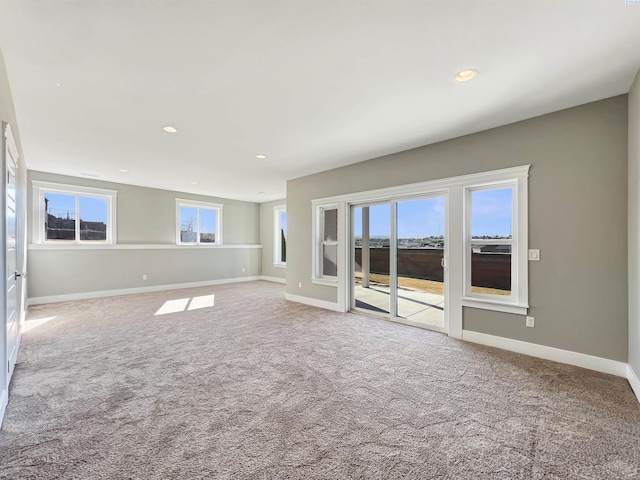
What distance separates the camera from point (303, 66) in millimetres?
2188

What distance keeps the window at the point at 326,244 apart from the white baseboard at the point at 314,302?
0.42 meters

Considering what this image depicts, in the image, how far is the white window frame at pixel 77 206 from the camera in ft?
18.0

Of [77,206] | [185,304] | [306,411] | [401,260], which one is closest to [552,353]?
[401,260]

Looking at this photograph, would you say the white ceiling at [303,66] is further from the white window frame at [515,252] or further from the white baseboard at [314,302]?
the white baseboard at [314,302]

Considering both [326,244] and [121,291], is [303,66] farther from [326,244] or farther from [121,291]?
[121,291]

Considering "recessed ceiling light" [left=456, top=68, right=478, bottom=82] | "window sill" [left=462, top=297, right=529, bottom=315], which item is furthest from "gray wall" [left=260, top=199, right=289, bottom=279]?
"recessed ceiling light" [left=456, top=68, right=478, bottom=82]

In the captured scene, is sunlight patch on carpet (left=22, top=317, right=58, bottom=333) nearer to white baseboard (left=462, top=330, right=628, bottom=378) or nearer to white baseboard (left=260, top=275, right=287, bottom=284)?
white baseboard (left=260, top=275, right=287, bottom=284)

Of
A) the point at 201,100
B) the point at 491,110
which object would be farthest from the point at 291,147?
the point at 491,110

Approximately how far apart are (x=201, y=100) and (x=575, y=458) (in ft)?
12.9

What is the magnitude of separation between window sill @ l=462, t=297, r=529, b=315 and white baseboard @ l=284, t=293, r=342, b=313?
2.20 m

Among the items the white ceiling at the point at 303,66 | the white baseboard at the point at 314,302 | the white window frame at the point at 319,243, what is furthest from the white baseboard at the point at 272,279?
the white ceiling at the point at 303,66

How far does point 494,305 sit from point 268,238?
686cm

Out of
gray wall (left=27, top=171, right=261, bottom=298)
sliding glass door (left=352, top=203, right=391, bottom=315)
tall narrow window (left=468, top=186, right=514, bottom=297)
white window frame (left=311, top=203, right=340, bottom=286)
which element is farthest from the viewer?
gray wall (left=27, top=171, right=261, bottom=298)

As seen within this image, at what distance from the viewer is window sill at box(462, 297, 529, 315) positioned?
3.12 m
